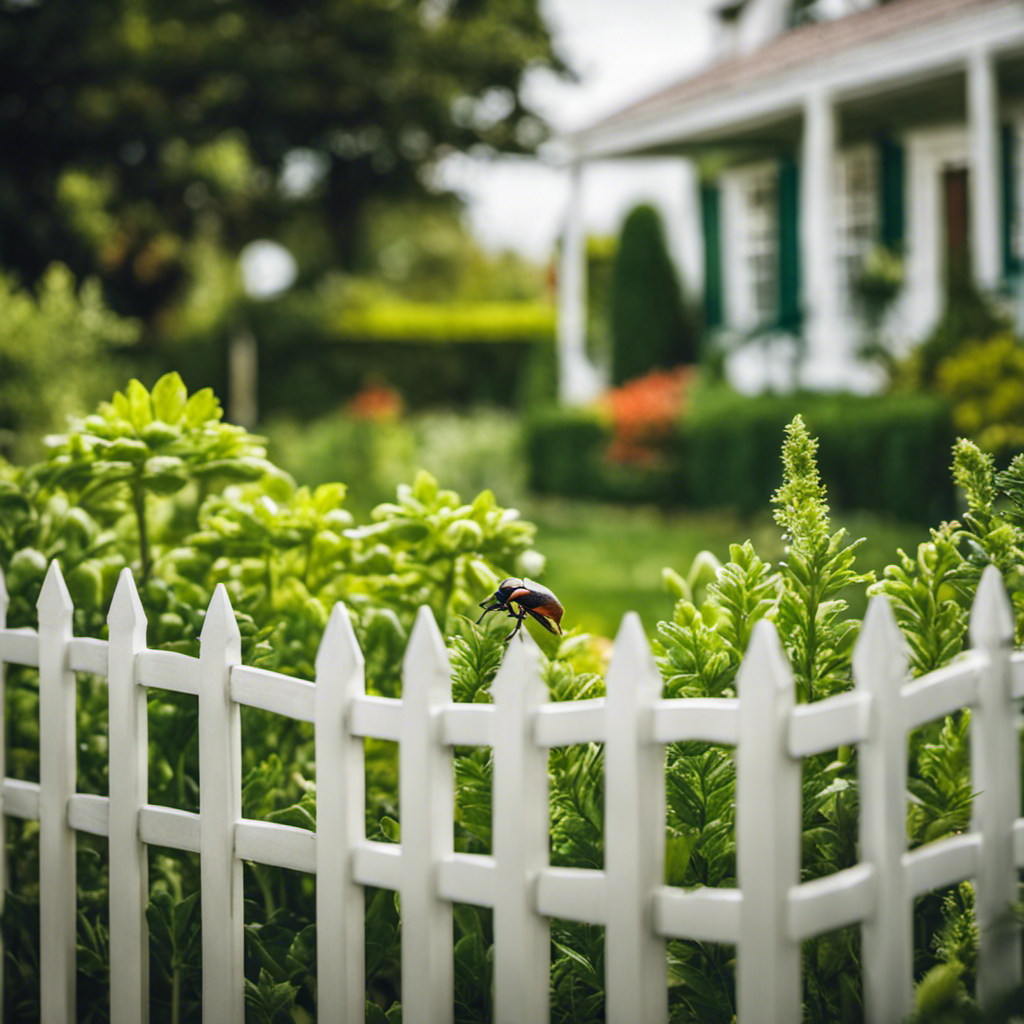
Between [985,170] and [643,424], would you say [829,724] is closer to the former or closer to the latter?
[985,170]

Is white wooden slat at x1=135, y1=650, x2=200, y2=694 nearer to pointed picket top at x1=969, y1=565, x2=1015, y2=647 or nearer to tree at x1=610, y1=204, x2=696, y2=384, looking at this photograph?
pointed picket top at x1=969, y1=565, x2=1015, y2=647

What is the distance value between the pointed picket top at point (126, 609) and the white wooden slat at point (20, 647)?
29 cm

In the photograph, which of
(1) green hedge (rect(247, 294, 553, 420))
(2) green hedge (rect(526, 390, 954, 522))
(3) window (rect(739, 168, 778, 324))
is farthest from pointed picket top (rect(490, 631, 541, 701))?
(1) green hedge (rect(247, 294, 553, 420))

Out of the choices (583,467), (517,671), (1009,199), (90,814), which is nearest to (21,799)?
(90,814)

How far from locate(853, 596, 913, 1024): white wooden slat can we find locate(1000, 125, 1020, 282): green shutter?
30.8ft

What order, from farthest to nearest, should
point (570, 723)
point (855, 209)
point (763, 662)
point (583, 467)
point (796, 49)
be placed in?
point (583, 467)
point (855, 209)
point (796, 49)
point (570, 723)
point (763, 662)

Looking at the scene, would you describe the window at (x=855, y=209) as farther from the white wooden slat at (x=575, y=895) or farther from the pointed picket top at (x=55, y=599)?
the white wooden slat at (x=575, y=895)

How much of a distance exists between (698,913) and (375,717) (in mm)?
532

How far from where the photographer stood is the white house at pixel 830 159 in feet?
31.0

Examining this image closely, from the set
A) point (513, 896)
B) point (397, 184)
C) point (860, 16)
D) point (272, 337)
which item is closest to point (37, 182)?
point (272, 337)

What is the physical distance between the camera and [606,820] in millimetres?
1690

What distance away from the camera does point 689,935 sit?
5.48ft

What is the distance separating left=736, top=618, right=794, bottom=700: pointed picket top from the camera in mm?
1589

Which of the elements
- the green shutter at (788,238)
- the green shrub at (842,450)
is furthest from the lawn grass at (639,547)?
the green shutter at (788,238)
